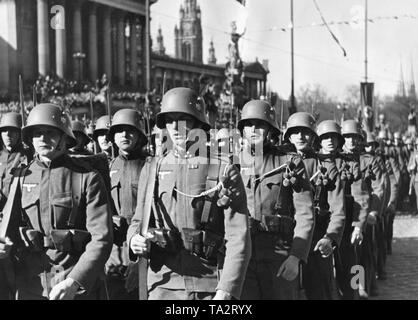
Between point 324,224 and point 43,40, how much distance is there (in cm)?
5015

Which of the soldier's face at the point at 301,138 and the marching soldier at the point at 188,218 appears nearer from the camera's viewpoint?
the marching soldier at the point at 188,218

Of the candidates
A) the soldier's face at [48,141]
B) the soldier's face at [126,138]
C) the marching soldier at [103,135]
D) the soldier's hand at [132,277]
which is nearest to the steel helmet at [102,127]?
the marching soldier at [103,135]

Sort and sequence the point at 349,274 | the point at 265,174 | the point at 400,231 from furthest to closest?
the point at 400,231, the point at 349,274, the point at 265,174

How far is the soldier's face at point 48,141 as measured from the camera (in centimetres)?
540

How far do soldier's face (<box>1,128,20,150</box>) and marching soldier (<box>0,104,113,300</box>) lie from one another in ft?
10.5

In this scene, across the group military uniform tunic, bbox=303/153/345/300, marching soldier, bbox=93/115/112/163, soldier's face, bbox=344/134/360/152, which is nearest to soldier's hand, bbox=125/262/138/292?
military uniform tunic, bbox=303/153/345/300

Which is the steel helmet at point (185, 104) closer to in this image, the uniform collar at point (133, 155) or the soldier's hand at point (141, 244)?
the soldier's hand at point (141, 244)

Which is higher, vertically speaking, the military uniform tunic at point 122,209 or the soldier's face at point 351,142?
the soldier's face at point 351,142

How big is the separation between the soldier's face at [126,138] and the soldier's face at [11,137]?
133cm

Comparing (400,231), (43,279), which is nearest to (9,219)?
(43,279)
